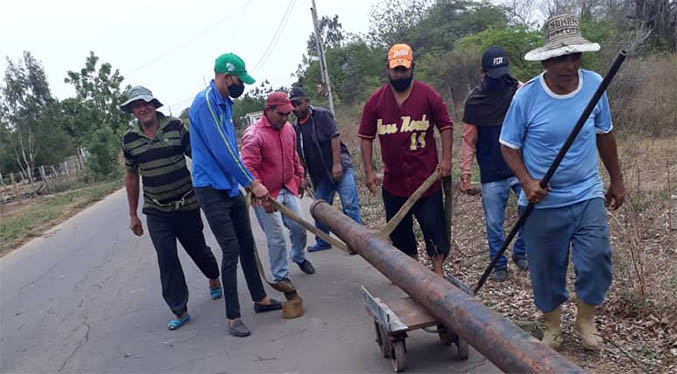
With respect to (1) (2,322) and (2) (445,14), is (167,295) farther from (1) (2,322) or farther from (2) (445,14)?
(2) (445,14)

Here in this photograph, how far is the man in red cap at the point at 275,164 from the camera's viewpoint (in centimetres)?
522

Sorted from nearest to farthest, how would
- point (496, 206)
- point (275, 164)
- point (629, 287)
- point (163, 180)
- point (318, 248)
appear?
point (629, 287), point (163, 180), point (496, 206), point (275, 164), point (318, 248)

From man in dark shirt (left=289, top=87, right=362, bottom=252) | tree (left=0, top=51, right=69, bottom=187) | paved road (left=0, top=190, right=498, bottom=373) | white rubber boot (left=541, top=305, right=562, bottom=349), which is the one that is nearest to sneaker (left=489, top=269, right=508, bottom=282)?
paved road (left=0, top=190, right=498, bottom=373)

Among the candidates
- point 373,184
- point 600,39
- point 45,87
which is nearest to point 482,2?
point 600,39

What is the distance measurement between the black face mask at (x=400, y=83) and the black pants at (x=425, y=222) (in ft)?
2.87

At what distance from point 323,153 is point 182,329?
2.61 meters

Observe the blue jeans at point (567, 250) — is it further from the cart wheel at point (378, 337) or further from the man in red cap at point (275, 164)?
the man in red cap at point (275, 164)

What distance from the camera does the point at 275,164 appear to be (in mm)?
5480

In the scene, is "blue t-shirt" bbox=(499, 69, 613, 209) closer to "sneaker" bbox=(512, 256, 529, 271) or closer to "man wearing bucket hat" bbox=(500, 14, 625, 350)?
"man wearing bucket hat" bbox=(500, 14, 625, 350)

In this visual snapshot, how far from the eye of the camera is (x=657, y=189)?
6723 millimetres

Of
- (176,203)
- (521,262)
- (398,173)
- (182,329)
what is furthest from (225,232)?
(521,262)

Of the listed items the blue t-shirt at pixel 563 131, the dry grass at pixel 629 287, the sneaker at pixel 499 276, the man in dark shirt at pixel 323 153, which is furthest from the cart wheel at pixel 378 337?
the man in dark shirt at pixel 323 153

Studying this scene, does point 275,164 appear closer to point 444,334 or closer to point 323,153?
point 323,153

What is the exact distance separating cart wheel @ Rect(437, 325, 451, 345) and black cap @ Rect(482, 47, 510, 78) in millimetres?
2254
